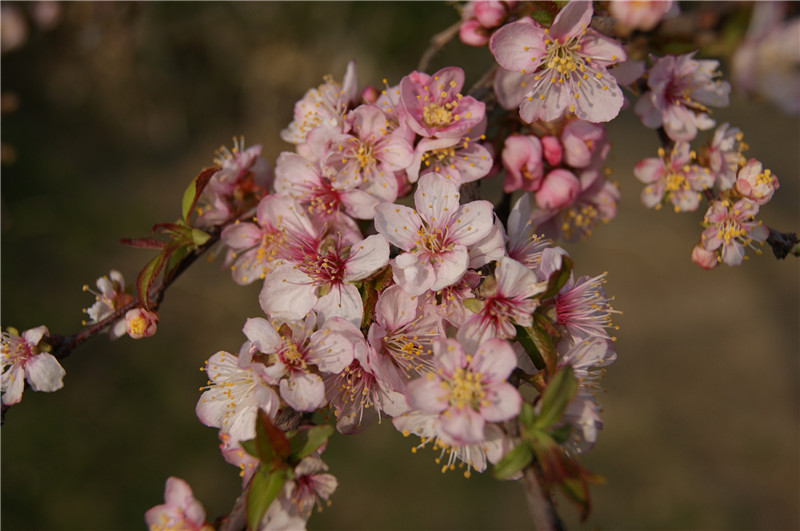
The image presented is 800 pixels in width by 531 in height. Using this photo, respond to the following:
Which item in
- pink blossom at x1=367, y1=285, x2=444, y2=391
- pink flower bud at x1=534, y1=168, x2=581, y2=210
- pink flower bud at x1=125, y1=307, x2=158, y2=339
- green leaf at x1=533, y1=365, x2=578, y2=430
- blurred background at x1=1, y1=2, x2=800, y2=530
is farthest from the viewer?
blurred background at x1=1, y1=2, x2=800, y2=530

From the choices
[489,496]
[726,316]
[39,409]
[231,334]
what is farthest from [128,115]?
[726,316]

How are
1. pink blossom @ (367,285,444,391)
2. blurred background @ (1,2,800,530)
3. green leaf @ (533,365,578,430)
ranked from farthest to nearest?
blurred background @ (1,2,800,530), pink blossom @ (367,285,444,391), green leaf @ (533,365,578,430)

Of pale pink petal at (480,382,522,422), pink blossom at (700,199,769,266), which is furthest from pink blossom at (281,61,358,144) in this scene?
pink blossom at (700,199,769,266)

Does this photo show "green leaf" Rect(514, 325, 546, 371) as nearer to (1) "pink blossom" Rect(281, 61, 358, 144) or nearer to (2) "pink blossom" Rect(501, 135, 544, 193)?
(2) "pink blossom" Rect(501, 135, 544, 193)

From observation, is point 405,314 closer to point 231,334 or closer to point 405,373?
point 405,373

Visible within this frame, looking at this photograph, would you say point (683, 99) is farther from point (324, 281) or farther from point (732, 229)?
point (324, 281)

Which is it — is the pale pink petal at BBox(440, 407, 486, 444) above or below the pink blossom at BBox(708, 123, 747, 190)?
below
